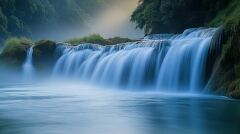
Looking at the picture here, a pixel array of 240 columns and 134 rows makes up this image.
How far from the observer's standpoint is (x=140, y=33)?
96.9 m

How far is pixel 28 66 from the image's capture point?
111 ft

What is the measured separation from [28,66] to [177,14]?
1058 centimetres

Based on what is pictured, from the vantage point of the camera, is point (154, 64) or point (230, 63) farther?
point (154, 64)

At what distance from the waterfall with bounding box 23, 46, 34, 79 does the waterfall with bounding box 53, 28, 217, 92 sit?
4.85m

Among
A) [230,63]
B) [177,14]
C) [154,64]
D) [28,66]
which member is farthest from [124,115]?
[177,14]

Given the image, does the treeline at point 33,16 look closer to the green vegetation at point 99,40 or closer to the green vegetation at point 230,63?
the green vegetation at point 99,40

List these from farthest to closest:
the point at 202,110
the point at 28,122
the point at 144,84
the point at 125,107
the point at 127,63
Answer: the point at 127,63, the point at 144,84, the point at 125,107, the point at 202,110, the point at 28,122

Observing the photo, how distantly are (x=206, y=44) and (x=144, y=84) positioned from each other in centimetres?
368

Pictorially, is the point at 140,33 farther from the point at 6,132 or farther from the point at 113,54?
the point at 6,132

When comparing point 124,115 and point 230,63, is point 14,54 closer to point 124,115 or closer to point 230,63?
point 230,63

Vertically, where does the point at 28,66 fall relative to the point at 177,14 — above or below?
below

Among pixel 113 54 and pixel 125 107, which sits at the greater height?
pixel 113 54

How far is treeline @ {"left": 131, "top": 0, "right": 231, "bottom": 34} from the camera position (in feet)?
106

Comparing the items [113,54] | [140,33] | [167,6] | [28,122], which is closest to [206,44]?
[113,54]
